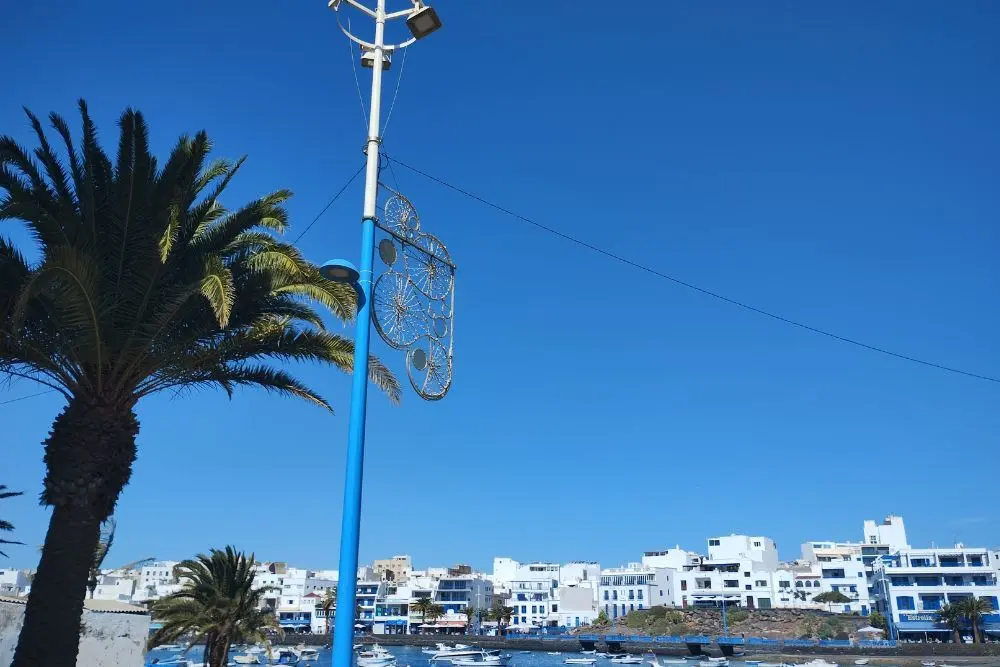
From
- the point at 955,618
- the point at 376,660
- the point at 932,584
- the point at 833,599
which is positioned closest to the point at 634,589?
the point at 833,599

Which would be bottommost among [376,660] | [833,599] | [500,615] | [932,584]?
[376,660]

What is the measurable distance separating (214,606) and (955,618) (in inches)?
2896

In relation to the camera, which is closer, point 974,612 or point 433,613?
point 974,612

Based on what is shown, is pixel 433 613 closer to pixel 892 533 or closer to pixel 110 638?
pixel 892 533

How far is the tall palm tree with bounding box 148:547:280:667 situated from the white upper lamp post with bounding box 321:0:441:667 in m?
19.2

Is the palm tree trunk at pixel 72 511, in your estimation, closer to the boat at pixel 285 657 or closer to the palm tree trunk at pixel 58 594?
the palm tree trunk at pixel 58 594

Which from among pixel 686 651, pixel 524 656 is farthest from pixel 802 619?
pixel 524 656

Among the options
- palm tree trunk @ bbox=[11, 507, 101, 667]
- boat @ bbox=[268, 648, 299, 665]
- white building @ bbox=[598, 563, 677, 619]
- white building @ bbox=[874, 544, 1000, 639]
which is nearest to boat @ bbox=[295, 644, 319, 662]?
boat @ bbox=[268, 648, 299, 665]

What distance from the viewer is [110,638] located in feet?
65.3

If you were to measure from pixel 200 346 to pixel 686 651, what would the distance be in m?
90.7

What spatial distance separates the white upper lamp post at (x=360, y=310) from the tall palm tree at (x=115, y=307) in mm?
2262

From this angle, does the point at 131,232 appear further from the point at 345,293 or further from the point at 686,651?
the point at 686,651

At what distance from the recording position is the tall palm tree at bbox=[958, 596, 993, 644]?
2840 inches

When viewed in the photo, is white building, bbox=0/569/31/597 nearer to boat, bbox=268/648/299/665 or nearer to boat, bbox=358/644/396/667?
boat, bbox=268/648/299/665
